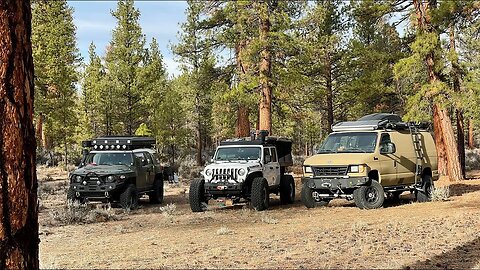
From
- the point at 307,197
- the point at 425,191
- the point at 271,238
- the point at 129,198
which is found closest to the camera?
the point at 271,238

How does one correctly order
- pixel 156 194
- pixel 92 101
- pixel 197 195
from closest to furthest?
pixel 197 195 → pixel 156 194 → pixel 92 101

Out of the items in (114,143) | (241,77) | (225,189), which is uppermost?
(241,77)

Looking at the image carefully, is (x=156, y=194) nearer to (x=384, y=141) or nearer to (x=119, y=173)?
(x=119, y=173)

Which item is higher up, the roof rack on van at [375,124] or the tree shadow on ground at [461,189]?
the roof rack on van at [375,124]

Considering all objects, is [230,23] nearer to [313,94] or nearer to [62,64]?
[313,94]

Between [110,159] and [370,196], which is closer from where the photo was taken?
[370,196]

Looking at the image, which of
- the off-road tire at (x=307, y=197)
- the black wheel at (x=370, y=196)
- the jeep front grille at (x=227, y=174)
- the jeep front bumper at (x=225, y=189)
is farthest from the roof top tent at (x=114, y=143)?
the black wheel at (x=370, y=196)

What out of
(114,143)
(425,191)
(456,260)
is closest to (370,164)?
(425,191)

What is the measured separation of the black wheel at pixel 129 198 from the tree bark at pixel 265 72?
8.16 meters

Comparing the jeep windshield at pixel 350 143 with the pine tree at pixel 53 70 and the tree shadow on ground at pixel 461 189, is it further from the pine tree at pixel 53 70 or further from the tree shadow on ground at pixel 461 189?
the pine tree at pixel 53 70

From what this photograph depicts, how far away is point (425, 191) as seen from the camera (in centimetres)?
1552

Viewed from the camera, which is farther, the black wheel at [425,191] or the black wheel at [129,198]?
the black wheel at [425,191]

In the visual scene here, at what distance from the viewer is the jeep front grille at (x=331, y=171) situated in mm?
13586

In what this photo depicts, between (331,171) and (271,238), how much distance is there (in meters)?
5.29
